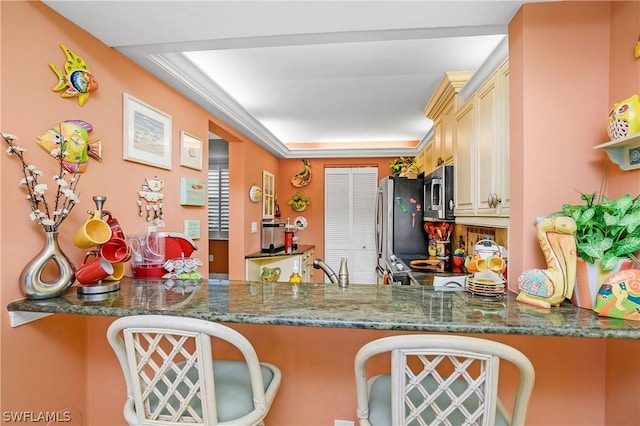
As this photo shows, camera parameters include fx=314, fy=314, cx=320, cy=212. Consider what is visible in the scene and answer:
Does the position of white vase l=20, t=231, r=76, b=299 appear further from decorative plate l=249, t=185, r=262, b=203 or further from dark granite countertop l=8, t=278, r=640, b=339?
decorative plate l=249, t=185, r=262, b=203

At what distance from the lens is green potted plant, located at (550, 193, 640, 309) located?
0.99 m

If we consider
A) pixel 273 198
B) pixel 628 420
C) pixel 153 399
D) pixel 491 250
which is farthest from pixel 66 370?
pixel 273 198

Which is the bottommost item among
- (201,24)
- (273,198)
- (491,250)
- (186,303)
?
(186,303)

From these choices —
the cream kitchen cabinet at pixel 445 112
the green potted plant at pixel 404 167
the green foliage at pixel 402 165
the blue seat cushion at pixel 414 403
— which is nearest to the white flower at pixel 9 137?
the blue seat cushion at pixel 414 403

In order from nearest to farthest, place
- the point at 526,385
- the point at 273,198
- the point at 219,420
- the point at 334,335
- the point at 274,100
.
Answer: the point at 526,385
the point at 219,420
the point at 334,335
the point at 274,100
the point at 273,198

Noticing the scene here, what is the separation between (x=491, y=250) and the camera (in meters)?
1.27

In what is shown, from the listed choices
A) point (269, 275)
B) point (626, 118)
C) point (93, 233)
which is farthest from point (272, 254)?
point (626, 118)

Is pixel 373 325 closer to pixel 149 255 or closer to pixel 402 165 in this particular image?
pixel 149 255

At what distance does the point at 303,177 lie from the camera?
5.11 metres

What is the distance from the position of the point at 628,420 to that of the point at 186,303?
1662 mm

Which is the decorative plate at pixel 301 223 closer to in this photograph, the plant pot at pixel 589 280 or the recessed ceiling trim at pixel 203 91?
the recessed ceiling trim at pixel 203 91

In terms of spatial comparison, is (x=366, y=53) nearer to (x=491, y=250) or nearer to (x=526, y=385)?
(x=491, y=250)

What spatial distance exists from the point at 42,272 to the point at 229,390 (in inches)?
35.6

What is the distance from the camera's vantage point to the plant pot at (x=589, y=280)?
3.33ft
